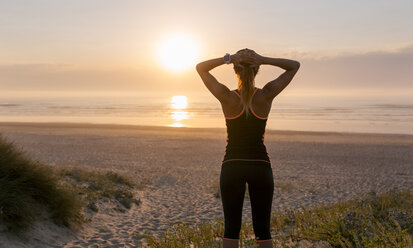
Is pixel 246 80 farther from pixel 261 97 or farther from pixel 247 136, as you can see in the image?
pixel 247 136

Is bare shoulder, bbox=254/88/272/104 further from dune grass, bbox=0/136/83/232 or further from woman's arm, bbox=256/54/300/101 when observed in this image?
dune grass, bbox=0/136/83/232

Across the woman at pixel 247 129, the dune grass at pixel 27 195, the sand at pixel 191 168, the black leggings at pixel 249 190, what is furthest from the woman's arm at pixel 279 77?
the dune grass at pixel 27 195

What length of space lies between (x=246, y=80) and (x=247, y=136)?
17.9 inches

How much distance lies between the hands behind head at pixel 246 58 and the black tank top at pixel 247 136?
0.25 meters

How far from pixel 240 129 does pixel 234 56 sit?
0.60m

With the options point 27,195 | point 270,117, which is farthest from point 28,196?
point 270,117

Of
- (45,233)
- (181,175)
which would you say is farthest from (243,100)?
(181,175)

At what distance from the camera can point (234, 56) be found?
10.6 ft

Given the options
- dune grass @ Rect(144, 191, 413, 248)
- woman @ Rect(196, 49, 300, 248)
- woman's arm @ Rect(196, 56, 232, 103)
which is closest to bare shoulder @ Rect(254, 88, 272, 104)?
woman @ Rect(196, 49, 300, 248)

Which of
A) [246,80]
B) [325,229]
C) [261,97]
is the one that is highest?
[246,80]

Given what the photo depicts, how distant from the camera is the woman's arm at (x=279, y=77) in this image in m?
3.17

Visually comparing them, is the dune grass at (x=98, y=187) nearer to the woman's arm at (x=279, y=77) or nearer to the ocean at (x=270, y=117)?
the woman's arm at (x=279, y=77)

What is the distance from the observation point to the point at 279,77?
3252mm

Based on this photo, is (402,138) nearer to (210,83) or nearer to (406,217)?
(406,217)
